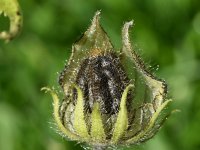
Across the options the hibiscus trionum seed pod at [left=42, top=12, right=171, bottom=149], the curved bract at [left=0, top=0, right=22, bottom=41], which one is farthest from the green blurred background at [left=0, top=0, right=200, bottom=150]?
the curved bract at [left=0, top=0, right=22, bottom=41]

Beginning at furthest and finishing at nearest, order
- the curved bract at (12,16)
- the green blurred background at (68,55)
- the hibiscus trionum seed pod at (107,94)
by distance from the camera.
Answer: the green blurred background at (68,55), the hibiscus trionum seed pod at (107,94), the curved bract at (12,16)

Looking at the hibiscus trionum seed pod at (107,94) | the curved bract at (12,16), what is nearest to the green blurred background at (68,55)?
the hibiscus trionum seed pod at (107,94)

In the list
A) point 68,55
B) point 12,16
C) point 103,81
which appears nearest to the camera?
point 12,16

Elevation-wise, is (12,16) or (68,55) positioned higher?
(68,55)

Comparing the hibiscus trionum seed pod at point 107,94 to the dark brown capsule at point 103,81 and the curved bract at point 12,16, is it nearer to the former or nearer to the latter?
the dark brown capsule at point 103,81

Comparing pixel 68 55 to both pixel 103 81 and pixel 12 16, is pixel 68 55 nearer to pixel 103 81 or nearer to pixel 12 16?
pixel 103 81

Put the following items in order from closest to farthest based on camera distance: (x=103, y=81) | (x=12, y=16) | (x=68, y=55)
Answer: (x=12, y=16)
(x=103, y=81)
(x=68, y=55)

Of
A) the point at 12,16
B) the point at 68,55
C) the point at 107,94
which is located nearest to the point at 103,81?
the point at 107,94
